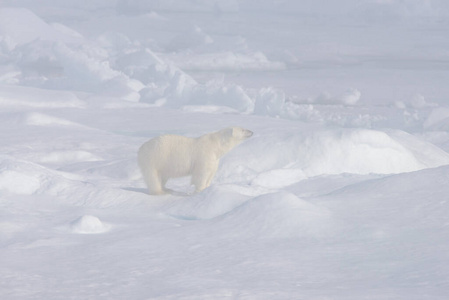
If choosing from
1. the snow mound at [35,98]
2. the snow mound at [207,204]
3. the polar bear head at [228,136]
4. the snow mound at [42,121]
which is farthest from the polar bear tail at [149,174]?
the snow mound at [35,98]

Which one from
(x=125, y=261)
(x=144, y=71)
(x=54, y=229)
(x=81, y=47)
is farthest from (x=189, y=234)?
(x=81, y=47)

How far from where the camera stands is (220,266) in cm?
315

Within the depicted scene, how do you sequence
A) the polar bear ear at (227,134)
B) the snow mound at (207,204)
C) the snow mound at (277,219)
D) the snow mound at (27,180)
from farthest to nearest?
1. the polar bear ear at (227,134)
2. the snow mound at (27,180)
3. the snow mound at (207,204)
4. the snow mound at (277,219)

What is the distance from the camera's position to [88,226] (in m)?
4.18

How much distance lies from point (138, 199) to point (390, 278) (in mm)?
2973

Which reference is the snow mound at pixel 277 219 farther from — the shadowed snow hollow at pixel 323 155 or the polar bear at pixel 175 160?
the shadowed snow hollow at pixel 323 155

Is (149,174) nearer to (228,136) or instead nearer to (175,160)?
(175,160)

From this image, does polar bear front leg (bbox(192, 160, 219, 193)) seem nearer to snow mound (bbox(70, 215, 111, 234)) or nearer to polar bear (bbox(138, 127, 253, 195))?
polar bear (bbox(138, 127, 253, 195))

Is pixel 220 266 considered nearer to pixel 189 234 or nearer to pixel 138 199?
pixel 189 234

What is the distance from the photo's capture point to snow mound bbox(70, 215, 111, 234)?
416cm

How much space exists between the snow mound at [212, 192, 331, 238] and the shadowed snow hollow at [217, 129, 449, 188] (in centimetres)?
371

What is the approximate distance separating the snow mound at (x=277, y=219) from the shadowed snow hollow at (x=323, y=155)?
12.2 feet

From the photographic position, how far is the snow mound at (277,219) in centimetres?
370

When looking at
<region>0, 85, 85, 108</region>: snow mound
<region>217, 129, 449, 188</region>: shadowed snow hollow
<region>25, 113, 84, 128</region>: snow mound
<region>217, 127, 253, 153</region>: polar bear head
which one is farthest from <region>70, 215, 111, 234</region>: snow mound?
<region>0, 85, 85, 108</region>: snow mound
